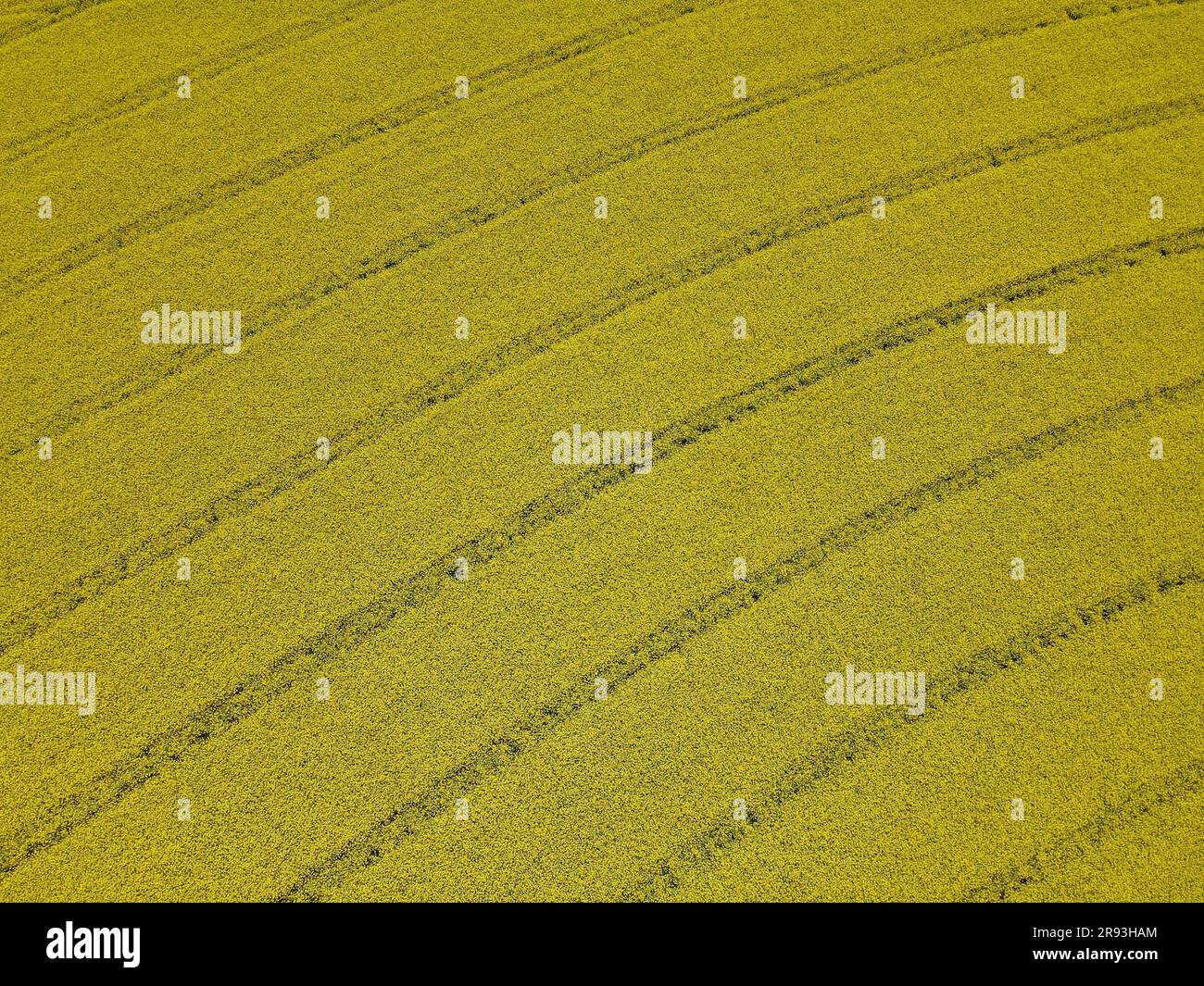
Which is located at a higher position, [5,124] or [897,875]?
[5,124]

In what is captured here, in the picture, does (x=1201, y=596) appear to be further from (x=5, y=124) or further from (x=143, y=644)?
(x=5, y=124)

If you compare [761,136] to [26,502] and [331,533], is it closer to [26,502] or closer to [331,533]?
[331,533]

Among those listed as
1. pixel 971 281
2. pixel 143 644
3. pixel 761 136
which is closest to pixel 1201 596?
pixel 971 281

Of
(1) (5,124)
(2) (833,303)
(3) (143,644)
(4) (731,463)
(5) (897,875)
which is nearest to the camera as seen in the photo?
(5) (897,875)

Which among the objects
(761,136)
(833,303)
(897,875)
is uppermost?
(761,136)

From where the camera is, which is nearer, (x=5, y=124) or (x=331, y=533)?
(x=331, y=533)

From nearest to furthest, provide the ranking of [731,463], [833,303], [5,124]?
[731,463] → [833,303] → [5,124]
